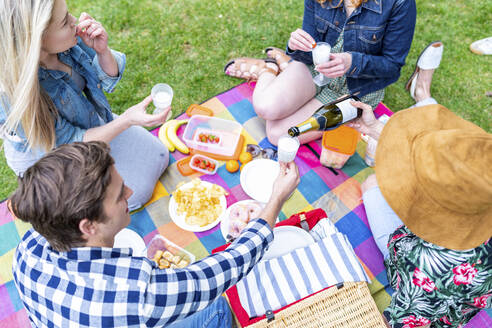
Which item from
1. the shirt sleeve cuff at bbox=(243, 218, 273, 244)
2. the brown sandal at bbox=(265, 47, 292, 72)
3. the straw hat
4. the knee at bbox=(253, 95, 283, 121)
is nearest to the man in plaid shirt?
the shirt sleeve cuff at bbox=(243, 218, 273, 244)

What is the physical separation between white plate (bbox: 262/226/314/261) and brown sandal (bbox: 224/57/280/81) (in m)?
1.76

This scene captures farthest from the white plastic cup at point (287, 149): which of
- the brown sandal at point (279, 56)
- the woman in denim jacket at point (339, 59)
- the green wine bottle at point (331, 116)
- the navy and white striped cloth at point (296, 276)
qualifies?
the brown sandal at point (279, 56)

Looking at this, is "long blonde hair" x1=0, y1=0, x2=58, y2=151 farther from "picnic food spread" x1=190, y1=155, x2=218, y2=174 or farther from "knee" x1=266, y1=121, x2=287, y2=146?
"knee" x1=266, y1=121, x2=287, y2=146

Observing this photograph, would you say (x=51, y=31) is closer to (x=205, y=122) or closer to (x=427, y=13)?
(x=205, y=122)

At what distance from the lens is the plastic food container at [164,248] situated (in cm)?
253

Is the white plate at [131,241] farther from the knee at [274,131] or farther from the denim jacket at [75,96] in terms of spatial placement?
the knee at [274,131]

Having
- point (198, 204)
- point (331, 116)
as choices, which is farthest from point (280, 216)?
point (331, 116)

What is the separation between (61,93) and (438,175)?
2.23m

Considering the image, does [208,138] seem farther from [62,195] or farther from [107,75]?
[62,195]

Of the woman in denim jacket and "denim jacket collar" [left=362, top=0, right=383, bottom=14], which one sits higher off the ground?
"denim jacket collar" [left=362, top=0, right=383, bottom=14]

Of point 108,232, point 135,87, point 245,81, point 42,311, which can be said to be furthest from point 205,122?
point 42,311

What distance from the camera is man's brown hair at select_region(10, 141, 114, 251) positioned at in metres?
1.30

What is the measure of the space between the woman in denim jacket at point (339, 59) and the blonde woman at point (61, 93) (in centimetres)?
113

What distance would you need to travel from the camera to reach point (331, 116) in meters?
2.72
